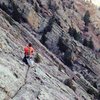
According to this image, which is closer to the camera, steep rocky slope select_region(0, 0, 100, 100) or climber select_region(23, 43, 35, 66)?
steep rocky slope select_region(0, 0, 100, 100)

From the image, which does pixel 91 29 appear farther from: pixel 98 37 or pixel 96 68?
pixel 96 68

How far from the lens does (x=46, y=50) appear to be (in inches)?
1999

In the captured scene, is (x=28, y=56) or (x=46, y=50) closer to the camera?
(x=28, y=56)

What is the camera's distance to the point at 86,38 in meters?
75.2

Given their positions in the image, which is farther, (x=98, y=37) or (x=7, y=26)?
(x=98, y=37)

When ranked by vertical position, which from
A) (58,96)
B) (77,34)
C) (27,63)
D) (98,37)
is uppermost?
(27,63)

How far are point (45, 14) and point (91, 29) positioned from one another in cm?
1736

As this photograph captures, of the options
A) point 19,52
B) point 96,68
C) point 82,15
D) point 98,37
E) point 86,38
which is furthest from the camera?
point 82,15

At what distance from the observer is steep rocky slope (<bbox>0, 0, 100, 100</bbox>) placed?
1081 inches

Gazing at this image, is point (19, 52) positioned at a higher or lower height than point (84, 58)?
higher

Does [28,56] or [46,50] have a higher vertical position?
[28,56]

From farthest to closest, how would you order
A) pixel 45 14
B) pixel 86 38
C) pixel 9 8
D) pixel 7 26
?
pixel 86 38, pixel 45 14, pixel 9 8, pixel 7 26

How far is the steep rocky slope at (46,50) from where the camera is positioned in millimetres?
27453

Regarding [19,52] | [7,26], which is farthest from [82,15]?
[19,52]
